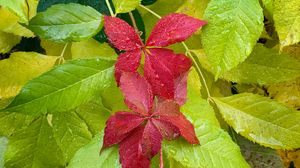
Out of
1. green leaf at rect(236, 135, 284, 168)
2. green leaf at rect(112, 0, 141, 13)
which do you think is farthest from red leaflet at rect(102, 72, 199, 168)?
green leaf at rect(236, 135, 284, 168)

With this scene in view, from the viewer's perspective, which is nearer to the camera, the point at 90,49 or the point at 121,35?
the point at 121,35

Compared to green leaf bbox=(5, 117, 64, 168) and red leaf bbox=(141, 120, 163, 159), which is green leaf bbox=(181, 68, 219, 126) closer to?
red leaf bbox=(141, 120, 163, 159)

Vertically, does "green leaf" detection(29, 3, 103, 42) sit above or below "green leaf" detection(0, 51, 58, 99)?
above

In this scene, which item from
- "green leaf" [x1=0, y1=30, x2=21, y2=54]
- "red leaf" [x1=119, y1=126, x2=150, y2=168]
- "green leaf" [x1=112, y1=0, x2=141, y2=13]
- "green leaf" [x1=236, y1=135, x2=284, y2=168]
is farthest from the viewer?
"green leaf" [x1=236, y1=135, x2=284, y2=168]

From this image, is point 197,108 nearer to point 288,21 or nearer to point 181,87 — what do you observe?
point 181,87

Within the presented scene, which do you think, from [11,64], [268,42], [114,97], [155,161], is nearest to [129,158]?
[155,161]

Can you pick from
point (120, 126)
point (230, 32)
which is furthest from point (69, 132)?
point (230, 32)

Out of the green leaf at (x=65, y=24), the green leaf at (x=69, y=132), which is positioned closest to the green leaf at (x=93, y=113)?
the green leaf at (x=69, y=132)
